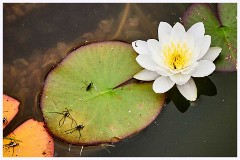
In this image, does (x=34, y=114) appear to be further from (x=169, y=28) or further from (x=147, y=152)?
(x=169, y=28)

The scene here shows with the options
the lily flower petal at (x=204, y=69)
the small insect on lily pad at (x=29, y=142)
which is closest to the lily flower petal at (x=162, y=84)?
the lily flower petal at (x=204, y=69)

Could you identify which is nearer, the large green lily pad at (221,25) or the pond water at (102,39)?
the pond water at (102,39)

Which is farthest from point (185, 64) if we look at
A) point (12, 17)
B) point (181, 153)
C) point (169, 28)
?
point (12, 17)

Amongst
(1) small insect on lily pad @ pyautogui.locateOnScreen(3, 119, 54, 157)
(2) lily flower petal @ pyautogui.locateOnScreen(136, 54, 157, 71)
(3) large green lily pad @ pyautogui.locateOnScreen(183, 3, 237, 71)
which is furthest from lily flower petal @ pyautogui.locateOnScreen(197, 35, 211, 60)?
(1) small insect on lily pad @ pyautogui.locateOnScreen(3, 119, 54, 157)

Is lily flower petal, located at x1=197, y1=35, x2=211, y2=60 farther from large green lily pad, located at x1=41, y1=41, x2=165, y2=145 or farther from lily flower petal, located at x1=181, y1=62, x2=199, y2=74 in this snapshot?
large green lily pad, located at x1=41, y1=41, x2=165, y2=145

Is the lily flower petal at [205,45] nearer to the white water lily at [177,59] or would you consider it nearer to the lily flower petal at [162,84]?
the white water lily at [177,59]

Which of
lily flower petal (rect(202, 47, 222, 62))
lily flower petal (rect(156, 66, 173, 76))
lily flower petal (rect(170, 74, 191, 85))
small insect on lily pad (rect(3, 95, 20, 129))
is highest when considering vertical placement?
lily flower petal (rect(202, 47, 222, 62))

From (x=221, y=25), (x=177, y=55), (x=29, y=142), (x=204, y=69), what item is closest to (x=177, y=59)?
(x=177, y=55)

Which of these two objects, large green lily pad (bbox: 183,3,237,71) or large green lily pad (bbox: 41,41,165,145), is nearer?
large green lily pad (bbox: 41,41,165,145)
